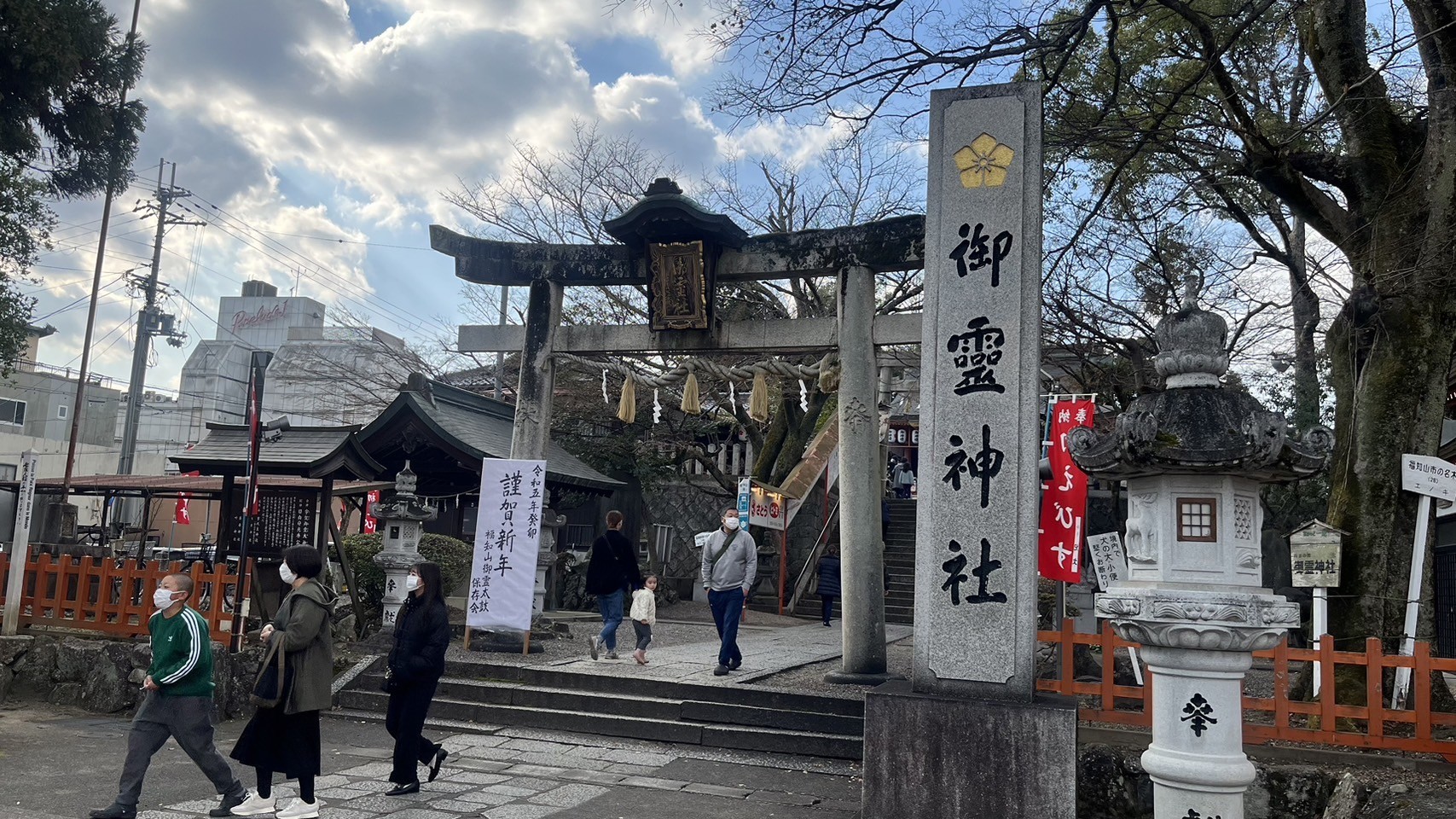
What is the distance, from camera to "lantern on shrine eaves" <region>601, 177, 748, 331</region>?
1234cm

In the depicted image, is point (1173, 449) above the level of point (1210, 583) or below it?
above

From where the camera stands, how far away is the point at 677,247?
12.5 meters

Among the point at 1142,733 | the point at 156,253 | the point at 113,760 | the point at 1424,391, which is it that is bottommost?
the point at 113,760

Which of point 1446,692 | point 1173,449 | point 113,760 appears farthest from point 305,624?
point 1446,692

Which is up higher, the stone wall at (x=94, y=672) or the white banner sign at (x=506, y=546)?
the white banner sign at (x=506, y=546)

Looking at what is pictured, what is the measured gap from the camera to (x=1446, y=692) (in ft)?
29.1

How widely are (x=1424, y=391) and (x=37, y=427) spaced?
43.4 meters

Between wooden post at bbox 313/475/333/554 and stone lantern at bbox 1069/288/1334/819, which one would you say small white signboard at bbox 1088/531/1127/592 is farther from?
wooden post at bbox 313/475/333/554

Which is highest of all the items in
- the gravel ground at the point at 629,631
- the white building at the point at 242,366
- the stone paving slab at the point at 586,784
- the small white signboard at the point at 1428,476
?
the white building at the point at 242,366

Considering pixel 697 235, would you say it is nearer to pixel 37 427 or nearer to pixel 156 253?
pixel 156 253

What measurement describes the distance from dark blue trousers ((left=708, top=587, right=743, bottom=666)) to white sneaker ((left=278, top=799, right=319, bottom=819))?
208 inches

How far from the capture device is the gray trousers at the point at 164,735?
618cm

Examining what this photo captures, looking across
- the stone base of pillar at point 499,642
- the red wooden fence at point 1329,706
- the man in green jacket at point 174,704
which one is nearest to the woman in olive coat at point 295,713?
the man in green jacket at point 174,704

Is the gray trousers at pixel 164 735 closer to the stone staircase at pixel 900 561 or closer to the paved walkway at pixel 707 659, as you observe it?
the paved walkway at pixel 707 659
